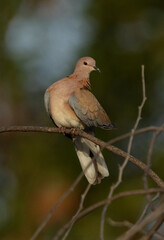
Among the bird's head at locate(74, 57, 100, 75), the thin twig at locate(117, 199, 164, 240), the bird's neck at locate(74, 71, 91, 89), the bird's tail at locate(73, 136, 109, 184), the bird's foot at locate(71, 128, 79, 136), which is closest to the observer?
the thin twig at locate(117, 199, 164, 240)

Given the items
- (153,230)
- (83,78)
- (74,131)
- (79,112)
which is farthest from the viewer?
(83,78)

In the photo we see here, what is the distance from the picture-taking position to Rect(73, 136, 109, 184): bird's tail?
4.23 m

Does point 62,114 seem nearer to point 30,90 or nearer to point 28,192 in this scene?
point 28,192

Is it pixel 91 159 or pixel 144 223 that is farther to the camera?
pixel 91 159

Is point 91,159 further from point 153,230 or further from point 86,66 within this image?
point 153,230

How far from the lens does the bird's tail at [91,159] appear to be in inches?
167

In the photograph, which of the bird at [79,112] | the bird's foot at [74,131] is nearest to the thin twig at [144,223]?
the bird's foot at [74,131]

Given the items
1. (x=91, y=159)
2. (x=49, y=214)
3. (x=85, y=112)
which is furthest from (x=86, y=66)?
(x=49, y=214)

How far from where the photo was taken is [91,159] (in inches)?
173

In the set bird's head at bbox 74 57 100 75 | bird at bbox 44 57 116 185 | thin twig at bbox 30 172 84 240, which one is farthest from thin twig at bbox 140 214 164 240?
bird's head at bbox 74 57 100 75

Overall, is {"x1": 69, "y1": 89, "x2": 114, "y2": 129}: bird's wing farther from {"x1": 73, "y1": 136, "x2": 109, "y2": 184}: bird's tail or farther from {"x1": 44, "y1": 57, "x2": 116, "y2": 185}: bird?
{"x1": 73, "y1": 136, "x2": 109, "y2": 184}: bird's tail

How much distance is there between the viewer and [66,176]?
7129mm

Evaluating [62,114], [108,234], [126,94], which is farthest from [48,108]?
[126,94]

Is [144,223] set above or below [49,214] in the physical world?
below
